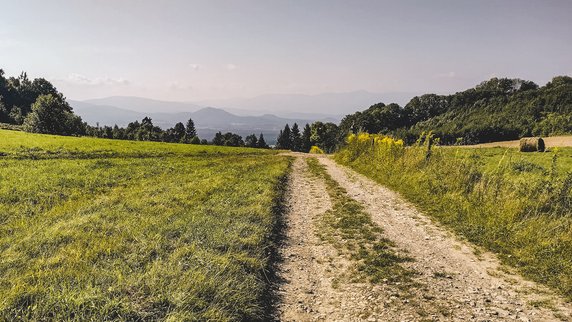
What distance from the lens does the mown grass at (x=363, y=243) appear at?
6441 mm

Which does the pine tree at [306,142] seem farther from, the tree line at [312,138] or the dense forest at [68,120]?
the dense forest at [68,120]

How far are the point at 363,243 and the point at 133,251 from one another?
17.5ft

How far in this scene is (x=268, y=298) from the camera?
18.7ft

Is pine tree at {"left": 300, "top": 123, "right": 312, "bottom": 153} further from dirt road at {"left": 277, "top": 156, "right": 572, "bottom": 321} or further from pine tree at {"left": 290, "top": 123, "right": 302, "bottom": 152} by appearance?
dirt road at {"left": 277, "top": 156, "right": 572, "bottom": 321}

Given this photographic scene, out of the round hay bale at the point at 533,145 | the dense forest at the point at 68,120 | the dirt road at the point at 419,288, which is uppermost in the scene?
the dense forest at the point at 68,120

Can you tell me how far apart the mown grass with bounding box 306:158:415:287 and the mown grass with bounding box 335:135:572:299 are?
2.23 meters

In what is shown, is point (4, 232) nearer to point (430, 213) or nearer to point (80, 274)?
point (80, 274)

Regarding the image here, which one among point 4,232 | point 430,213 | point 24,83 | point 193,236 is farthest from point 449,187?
point 24,83

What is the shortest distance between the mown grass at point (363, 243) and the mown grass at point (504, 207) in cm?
223

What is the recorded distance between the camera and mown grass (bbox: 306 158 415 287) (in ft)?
21.1

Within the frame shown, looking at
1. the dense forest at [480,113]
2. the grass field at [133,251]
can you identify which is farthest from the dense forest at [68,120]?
the grass field at [133,251]

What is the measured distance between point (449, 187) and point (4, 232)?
13.8 m

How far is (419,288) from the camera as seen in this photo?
19.3 feet

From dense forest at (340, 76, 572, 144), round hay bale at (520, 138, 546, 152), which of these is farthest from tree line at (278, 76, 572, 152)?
round hay bale at (520, 138, 546, 152)
